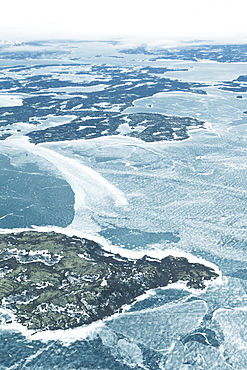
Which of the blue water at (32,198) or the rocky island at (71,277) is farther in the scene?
the blue water at (32,198)

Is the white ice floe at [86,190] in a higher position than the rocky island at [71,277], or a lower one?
higher

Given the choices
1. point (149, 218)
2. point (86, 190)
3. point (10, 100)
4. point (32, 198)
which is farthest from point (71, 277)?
point (10, 100)

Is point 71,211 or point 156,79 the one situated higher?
point 156,79

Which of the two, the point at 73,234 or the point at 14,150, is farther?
the point at 14,150

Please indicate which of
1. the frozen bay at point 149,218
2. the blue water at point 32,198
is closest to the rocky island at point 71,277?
the frozen bay at point 149,218

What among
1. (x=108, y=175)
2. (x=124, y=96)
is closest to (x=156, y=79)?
(x=124, y=96)

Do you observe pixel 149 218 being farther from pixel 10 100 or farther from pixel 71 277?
pixel 10 100

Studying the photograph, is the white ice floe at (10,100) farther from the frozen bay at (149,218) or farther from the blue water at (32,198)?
the blue water at (32,198)

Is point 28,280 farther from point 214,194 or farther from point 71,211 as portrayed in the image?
point 214,194
